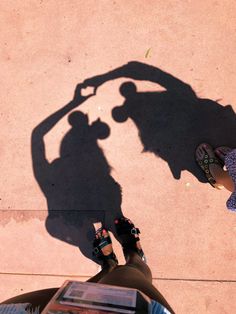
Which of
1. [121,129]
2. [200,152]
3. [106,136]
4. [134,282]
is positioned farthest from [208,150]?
[134,282]

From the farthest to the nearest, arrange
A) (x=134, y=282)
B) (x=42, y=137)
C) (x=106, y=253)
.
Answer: (x=42, y=137) → (x=106, y=253) → (x=134, y=282)

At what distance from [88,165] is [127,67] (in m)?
1.03

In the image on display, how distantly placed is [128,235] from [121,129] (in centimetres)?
101

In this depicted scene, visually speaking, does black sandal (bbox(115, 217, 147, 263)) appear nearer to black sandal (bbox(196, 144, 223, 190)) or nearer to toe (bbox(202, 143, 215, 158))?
black sandal (bbox(196, 144, 223, 190))

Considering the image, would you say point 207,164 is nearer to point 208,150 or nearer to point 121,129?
point 208,150

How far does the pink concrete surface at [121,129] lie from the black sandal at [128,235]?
0.32ft

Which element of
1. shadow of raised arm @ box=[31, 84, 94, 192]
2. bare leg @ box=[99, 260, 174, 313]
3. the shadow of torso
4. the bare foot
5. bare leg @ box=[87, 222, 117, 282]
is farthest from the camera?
shadow of raised arm @ box=[31, 84, 94, 192]

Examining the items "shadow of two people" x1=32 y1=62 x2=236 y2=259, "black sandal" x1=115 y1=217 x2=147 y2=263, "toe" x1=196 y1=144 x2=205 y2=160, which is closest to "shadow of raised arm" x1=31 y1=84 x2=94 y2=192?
"shadow of two people" x1=32 y1=62 x2=236 y2=259

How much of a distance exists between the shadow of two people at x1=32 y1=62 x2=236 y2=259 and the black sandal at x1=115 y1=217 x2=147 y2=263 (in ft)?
0.36

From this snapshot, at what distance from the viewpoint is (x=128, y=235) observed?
3.11 metres

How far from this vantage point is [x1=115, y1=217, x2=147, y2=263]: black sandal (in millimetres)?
3078

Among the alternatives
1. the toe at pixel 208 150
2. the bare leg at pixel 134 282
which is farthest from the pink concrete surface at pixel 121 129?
the bare leg at pixel 134 282

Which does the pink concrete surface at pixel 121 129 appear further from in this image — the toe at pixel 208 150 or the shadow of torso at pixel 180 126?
the toe at pixel 208 150

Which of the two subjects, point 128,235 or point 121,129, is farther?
point 121,129
